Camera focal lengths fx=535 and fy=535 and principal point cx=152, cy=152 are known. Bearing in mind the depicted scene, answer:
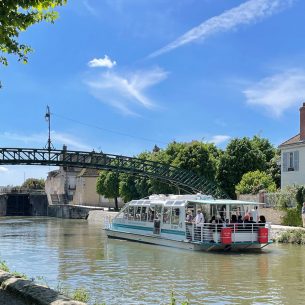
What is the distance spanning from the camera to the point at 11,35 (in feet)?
34.5

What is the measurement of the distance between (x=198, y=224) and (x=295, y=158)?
15.4 meters

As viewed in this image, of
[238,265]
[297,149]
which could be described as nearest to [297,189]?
[297,149]

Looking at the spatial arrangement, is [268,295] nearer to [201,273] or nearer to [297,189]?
[201,273]

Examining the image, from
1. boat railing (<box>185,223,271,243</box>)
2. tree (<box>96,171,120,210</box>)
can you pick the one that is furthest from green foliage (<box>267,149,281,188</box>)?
boat railing (<box>185,223,271,243</box>)

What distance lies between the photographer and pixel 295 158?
40.1 meters

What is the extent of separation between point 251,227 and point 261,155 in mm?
26274

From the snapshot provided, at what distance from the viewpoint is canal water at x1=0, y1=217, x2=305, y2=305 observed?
15203 mm

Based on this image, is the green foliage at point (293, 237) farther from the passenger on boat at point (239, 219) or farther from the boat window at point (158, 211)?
the boat window at point (158, 211)

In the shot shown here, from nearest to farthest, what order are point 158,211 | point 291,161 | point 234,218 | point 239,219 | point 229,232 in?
point 229,232 → point 234,218 → point 239,219 → point 158,211 → point 291,161

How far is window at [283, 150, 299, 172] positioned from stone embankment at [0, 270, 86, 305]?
106ft

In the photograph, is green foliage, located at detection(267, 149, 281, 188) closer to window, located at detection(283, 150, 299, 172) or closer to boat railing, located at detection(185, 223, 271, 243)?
window, located at detection(283, 150, 299, 172)

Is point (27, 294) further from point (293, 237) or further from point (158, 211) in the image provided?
point (158, 211)

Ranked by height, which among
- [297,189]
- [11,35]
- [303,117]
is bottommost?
[297,189]

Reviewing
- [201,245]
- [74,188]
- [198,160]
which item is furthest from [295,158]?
[74,188]
